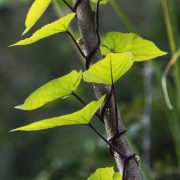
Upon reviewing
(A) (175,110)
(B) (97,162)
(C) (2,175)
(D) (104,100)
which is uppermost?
(D) (104,100)

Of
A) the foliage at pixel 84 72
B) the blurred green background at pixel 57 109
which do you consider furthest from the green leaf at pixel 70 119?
the blurred green background at pixel 57 109

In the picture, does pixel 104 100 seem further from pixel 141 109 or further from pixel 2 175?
pixel 2 175

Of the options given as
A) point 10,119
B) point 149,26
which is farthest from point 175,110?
point 10,119

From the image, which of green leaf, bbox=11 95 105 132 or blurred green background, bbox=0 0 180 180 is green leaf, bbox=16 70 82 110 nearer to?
green leaf, bbox=11 95 105 132

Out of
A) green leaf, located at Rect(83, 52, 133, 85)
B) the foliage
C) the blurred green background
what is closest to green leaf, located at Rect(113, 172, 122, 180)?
the foliage

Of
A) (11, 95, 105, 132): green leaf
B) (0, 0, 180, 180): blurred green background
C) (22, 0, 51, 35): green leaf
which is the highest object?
(22, 0, 51, 35): green leaf

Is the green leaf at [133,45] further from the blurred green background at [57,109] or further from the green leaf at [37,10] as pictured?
the blurred green background at [57,109]
